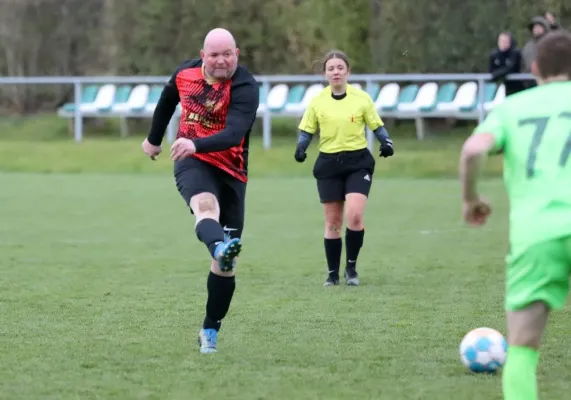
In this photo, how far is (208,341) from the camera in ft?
23.3

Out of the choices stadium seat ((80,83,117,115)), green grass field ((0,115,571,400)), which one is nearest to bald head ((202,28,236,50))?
green grass field ((0,115,571,400))

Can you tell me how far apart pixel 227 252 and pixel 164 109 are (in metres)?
1.37

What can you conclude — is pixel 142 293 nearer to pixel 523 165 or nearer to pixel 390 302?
pixel 390 302

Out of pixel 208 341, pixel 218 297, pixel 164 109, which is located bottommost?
pixel 208 341

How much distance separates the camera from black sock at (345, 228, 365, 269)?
1041cm

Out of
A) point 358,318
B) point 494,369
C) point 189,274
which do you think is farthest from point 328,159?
point 494,369

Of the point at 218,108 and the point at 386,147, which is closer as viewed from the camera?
the point at 218,108

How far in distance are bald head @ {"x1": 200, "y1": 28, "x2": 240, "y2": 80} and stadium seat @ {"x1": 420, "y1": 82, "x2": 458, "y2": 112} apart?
16.9 meters

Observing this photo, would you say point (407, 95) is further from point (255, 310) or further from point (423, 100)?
point (255, 310)

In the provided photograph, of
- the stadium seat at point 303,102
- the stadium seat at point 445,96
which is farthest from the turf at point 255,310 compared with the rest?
the stadium seat at point 303,102

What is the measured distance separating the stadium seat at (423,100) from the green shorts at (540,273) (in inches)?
760

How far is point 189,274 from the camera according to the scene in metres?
11.0

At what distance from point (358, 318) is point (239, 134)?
6.52 ft

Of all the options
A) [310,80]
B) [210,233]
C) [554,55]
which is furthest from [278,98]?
[554,55]
